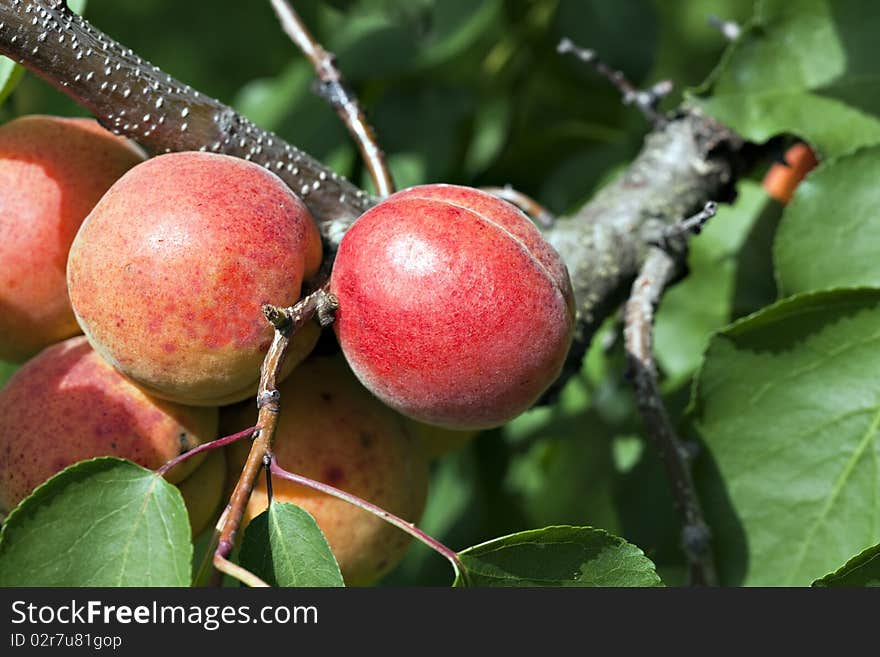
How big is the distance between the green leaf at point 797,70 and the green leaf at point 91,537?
977mm

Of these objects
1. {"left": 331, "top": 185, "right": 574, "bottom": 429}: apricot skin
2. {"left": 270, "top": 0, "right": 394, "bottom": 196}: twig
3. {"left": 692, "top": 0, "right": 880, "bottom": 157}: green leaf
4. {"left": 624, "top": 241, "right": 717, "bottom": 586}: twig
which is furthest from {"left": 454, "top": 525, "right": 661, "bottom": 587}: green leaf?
{"left": 692, "top": 0, "right": 880, "bottom": 157}: green leaf

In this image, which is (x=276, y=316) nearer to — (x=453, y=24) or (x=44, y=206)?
(x=44, y=206)

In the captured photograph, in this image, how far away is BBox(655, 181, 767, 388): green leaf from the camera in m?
1.71

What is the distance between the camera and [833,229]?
1330mm

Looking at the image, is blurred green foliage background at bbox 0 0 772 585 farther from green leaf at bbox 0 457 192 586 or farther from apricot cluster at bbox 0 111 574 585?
green leaf at bbox 0 457 192 586

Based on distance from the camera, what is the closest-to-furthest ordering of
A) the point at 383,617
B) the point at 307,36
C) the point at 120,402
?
1. the point at 383,617
2. the point at 120,402
3. the point at 307,36

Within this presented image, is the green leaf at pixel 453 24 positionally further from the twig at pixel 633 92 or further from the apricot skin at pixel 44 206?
the apricot skin at pixel 44 206

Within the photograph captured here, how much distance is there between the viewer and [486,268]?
0.93 m

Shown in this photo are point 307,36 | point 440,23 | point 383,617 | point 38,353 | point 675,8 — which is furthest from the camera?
point 675,8

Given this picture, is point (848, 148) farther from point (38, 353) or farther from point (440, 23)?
point (38, 353)

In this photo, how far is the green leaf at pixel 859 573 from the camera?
0.94 m

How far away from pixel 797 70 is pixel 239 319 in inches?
37.1

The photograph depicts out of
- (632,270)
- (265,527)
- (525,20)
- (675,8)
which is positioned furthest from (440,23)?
(675,8)

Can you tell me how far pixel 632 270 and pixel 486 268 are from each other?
511mm
